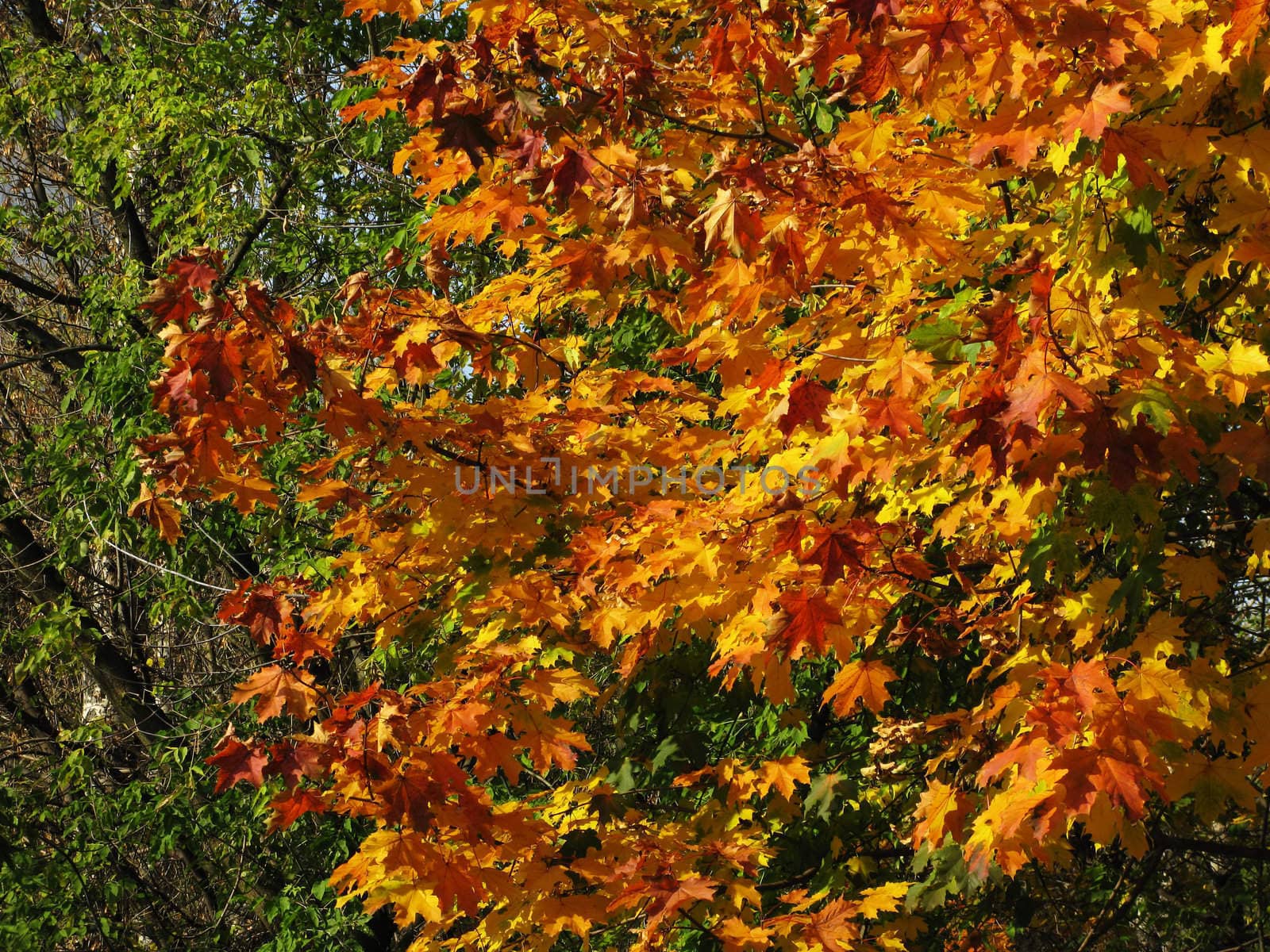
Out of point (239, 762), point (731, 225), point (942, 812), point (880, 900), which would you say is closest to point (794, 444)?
point (731, 225)

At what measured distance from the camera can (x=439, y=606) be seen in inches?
154

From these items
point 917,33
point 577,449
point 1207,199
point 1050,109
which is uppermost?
point 917,33

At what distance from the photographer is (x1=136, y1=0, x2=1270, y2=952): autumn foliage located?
2.46 meters

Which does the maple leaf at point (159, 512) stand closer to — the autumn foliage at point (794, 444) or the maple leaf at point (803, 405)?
the autumn foliage at point (794, 444)

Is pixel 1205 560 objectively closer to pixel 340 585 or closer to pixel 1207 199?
pixel 1207 199

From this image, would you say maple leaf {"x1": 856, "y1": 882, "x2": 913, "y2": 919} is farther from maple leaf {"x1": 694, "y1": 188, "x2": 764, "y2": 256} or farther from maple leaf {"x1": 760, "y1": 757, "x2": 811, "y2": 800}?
maple leaf {"x1": 694, "y1": 188, "x2": 764, "y2": 256}

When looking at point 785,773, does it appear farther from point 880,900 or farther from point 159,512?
point 159,512

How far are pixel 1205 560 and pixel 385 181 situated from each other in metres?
5.48

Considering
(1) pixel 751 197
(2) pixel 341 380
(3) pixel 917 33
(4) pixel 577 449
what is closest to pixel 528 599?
(4) pixel 577 449

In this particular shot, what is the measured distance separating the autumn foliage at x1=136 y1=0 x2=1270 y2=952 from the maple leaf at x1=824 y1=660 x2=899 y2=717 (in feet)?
0.04

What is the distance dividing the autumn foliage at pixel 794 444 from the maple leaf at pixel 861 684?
1 centimetres

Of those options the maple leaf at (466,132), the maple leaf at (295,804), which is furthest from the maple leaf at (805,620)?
the maple leaf at (295,804)

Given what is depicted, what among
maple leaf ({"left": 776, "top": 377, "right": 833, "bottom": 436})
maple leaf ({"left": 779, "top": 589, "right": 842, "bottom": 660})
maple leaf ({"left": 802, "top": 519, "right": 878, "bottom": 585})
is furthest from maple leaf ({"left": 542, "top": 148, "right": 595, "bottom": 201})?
maple leaf ({"left": 779, "top": 589, "right": 842, "bottom": 660})

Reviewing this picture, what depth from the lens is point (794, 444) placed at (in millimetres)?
3223
